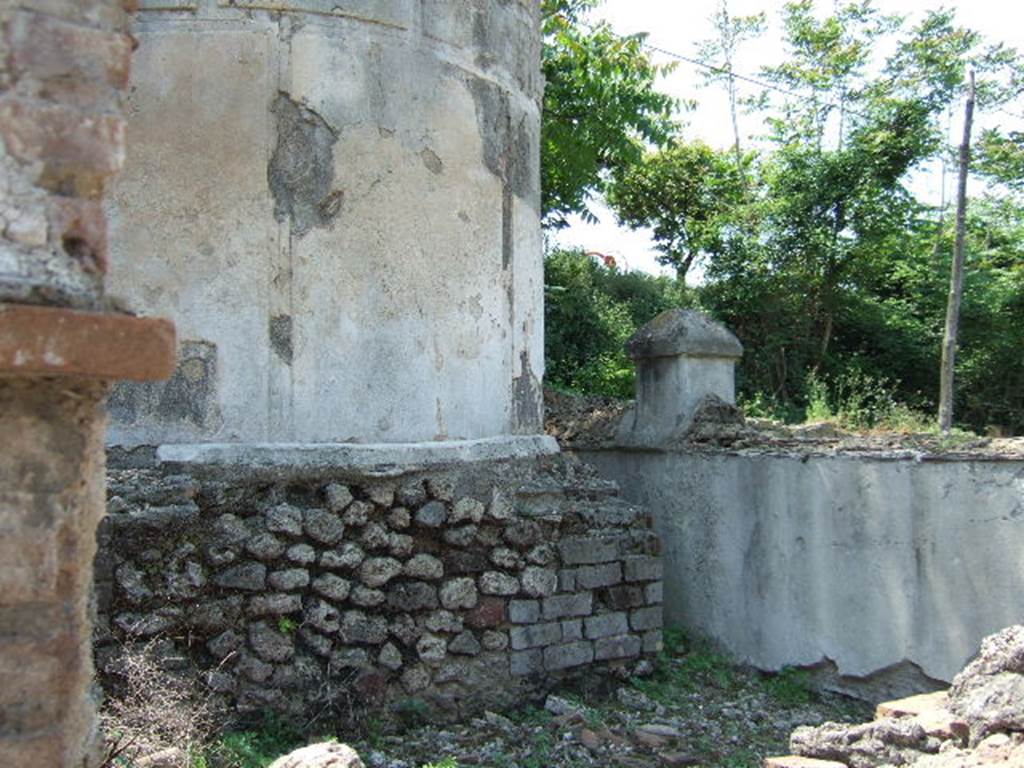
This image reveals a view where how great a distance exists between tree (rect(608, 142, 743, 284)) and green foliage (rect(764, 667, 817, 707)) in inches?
473

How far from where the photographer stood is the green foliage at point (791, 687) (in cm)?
614

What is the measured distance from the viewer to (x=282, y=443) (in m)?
5.52

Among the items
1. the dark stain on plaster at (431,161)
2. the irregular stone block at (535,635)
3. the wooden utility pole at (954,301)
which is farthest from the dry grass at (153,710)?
the wooden utility pole at (954,301)

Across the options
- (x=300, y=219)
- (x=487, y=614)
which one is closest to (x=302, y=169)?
(x=300, y=219)

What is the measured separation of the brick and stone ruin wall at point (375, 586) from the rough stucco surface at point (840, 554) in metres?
0.68

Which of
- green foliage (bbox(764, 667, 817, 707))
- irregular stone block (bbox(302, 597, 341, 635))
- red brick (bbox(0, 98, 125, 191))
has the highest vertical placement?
red brick (bbox(0, 98, 125, 191))

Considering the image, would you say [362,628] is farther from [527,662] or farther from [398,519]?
[527,662]

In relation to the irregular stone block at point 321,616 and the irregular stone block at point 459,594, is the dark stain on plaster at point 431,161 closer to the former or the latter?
the irregular stone block at point 459,594

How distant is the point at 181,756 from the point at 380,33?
12.7 ft

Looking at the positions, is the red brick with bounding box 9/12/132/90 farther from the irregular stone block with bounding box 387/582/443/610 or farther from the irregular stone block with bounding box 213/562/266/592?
the irregular stone block with bounding box 387/582/443/610

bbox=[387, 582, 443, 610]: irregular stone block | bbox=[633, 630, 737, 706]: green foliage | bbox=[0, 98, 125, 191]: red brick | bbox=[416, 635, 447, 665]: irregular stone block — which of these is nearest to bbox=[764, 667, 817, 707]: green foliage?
bbox=[633, 630, 737, 706]: green foliage

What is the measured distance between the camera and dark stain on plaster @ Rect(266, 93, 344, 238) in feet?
18.2

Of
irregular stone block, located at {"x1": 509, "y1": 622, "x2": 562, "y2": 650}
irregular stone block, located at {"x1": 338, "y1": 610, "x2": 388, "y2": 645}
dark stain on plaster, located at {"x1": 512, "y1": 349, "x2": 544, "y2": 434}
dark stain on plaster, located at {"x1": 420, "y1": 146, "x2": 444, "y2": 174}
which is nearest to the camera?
irregular stone block, located at {"x1": 338, "y1": 610, "x2": 388, "y2": 645}

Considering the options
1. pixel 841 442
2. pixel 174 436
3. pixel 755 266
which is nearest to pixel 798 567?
pixel 841 442
